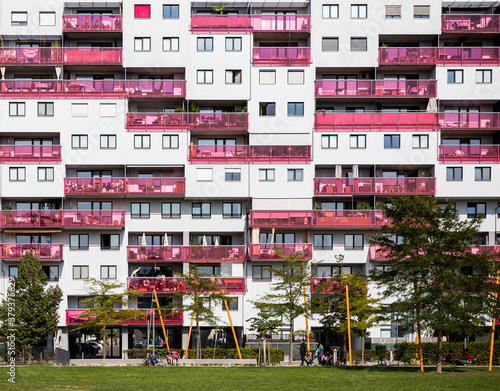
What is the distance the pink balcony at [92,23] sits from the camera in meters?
82.1

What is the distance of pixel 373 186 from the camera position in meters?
80.9

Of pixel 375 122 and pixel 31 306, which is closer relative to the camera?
pixel 31 306

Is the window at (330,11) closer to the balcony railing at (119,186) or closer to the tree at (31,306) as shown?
the balcony railing at (119,186)

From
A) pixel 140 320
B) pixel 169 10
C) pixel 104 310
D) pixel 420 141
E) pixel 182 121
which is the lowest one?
pixel 140 320

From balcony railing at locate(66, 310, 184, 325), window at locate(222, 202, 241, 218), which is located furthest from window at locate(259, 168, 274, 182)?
balcony railing at locate(66, 310, 184, 325)

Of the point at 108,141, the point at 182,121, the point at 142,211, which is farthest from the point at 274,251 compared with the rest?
the point at 108,141

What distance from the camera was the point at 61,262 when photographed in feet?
265

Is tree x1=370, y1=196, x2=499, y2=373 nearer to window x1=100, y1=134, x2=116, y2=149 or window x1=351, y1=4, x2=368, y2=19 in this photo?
window x1=351, y1=4, x2=368, y2=19

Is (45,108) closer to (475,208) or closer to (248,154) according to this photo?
(248,154)

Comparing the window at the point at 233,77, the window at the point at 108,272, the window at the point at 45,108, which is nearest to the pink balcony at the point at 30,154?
the window at the point at 45,108

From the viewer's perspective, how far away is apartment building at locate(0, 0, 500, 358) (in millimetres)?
80250

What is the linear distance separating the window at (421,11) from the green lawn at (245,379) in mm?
37222

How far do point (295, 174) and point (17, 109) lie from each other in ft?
83.9

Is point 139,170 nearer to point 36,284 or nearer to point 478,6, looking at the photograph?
point 36,284
